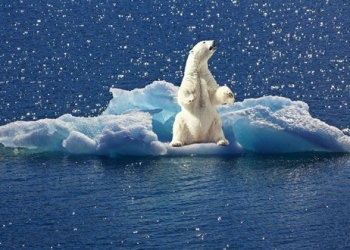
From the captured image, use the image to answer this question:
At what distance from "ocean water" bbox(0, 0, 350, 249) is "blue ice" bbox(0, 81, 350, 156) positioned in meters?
0.39

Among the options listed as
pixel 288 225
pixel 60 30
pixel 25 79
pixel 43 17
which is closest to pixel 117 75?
pixel 25 79

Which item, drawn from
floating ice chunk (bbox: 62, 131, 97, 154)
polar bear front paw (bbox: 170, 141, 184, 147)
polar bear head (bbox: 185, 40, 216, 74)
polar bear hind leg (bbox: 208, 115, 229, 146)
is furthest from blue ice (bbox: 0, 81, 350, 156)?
polar bear head (bbox: 185, 40, 216, 74)

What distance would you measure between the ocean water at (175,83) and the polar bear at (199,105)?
0.80 metres

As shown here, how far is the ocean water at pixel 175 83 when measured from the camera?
35.4 metres

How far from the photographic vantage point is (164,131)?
4278 centimetres

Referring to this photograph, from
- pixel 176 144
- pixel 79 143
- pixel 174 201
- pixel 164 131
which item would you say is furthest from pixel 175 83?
pixel 174 201

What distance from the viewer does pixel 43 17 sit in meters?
70.2

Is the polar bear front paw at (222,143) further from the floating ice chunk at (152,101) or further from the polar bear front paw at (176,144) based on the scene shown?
the floating ice chunk at (152,101)

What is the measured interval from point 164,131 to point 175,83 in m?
11.1

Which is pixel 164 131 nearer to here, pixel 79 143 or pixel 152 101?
pixel 152 101

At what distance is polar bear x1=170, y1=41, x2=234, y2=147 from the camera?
40625 millimetres

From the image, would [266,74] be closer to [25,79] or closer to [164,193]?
[25,79]

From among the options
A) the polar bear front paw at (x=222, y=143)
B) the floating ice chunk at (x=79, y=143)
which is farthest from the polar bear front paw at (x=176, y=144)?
the floating ice chunk at (x=79, y=143)

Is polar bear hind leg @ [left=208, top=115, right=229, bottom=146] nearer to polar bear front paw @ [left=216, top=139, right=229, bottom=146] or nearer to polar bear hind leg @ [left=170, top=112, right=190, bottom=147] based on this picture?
polar bear front paw @ [left=216, top=139, right=229, bottom=146]
